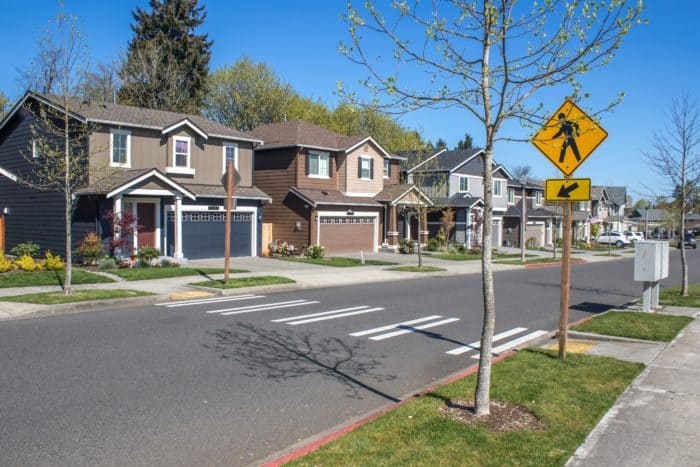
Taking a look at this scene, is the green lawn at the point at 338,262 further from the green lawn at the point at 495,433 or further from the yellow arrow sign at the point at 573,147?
the green lawn at the point at 495,433

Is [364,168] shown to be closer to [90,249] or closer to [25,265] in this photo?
[90,249]

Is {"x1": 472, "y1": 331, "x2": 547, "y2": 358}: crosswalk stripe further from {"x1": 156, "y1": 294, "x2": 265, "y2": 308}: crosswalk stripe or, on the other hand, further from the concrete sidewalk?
{"x1": 156, "y1": 294, "x2": 265, "y2": 308}: crosswalk stripe

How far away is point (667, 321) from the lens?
41.1 ft

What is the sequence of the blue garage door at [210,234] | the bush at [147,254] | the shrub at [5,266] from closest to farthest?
→ the shrub at [5,266], the bush at [147,254], the blue garage door at [210,234]

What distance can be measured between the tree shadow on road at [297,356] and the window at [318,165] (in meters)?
23.0

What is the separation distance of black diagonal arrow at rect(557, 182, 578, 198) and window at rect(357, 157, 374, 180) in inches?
1101

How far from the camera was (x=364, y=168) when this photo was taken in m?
36.7

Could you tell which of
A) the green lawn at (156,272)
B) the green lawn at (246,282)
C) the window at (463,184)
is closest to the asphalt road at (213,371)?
the green lawn at (246,282)

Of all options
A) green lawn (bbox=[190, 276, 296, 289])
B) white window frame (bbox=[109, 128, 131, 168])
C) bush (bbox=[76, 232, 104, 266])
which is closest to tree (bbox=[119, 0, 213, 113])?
white window frame (bbox=[109, 128, 131, 168])

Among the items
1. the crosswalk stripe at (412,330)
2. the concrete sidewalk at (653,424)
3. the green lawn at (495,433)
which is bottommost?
the crosswalk stripe at (412,330)

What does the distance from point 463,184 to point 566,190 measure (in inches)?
1567

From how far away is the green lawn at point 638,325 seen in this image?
1097cm

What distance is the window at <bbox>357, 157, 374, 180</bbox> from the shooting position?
119 ft

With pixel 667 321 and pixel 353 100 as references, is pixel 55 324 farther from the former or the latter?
pixel 667 321
